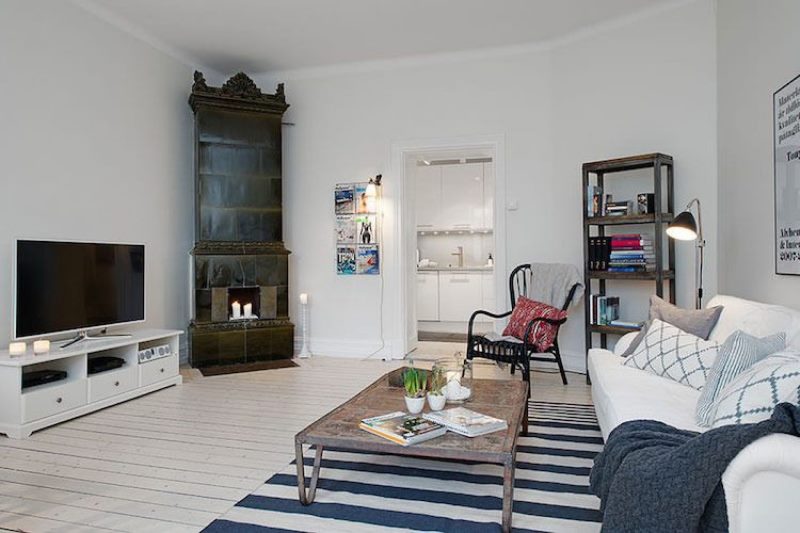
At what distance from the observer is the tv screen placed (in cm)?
342

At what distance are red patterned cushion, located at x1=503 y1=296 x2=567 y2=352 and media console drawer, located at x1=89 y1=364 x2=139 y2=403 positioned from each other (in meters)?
2.92

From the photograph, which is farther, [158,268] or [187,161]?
[187,161]

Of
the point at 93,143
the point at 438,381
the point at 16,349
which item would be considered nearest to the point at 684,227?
the point at 438,381

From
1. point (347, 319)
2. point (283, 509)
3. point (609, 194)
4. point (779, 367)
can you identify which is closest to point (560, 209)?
point (609, 194)

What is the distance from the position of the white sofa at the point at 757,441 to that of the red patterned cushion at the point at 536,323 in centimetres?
81

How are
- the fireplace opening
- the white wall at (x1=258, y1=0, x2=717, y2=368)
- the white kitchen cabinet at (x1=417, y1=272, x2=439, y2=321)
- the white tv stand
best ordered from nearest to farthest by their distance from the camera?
1. the white tv stand
2. the white wall at (x1=258, y1=0, x2=717, y2=368)
3. the fireplace opening
4. the white kitchen cabinet at (x1=417, y1=272, x2=439, y2=321)

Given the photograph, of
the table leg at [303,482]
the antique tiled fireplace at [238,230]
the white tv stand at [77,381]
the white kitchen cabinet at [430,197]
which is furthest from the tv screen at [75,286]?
the white kitchen cabinet at [430,197]

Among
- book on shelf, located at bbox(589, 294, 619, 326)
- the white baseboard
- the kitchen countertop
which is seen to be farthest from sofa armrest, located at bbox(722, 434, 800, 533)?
the kitchen countertop

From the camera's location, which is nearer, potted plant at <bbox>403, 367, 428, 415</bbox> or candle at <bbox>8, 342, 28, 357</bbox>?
potted plant at <bbox>403, 367, 428, 415</bbox>

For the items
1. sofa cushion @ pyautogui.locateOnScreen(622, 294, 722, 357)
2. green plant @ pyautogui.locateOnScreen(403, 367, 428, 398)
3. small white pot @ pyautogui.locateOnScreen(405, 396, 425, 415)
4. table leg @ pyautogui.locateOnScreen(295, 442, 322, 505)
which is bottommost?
table leg @ pyautogui.locateOnScreen(295, 442, 322, 505)

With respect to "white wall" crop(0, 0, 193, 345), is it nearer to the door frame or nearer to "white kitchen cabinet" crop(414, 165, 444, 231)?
the door frame

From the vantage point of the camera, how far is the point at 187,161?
542 cm

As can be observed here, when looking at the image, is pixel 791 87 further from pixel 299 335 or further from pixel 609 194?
pixel 299 335

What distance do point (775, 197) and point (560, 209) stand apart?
204cm
